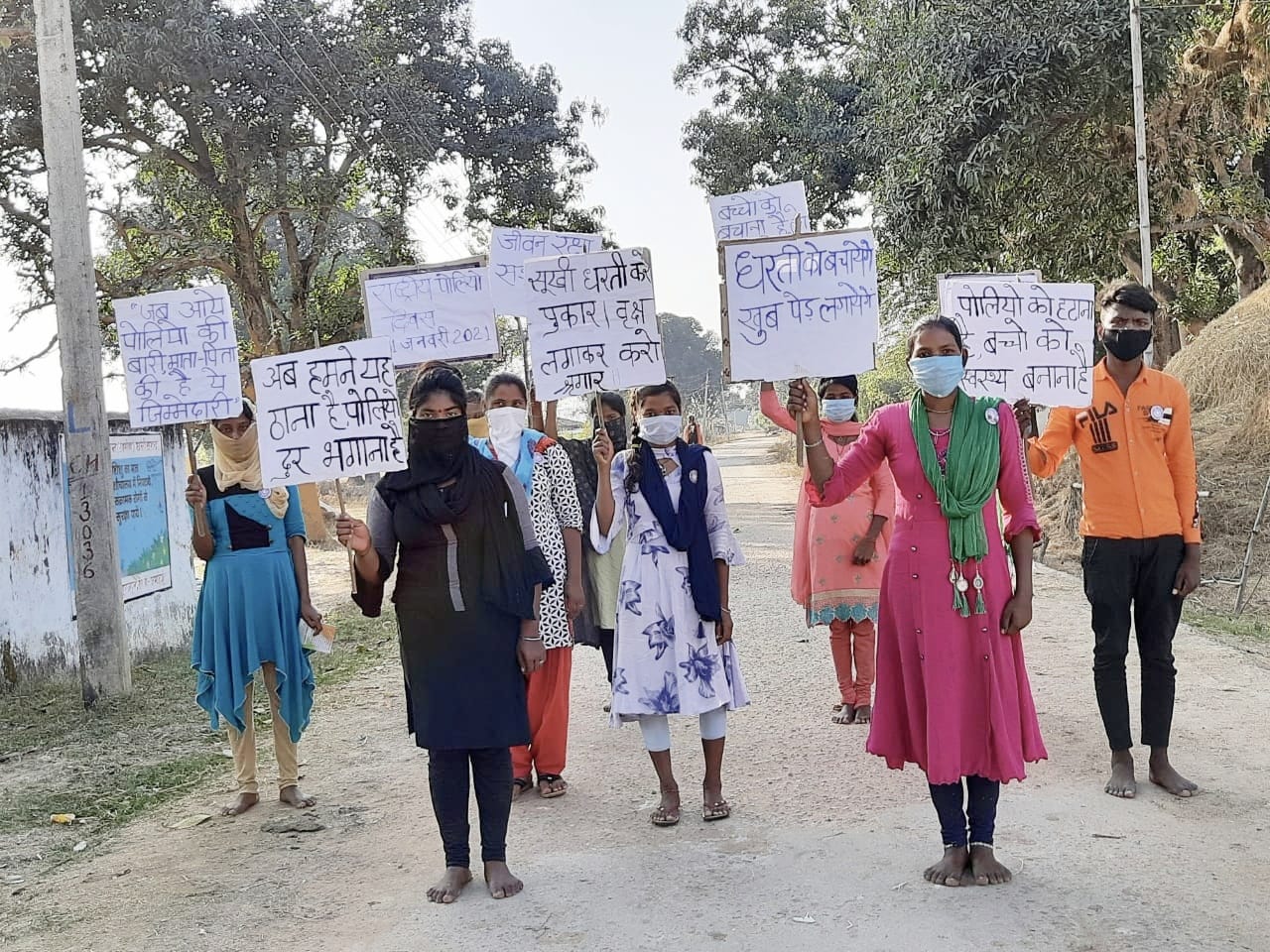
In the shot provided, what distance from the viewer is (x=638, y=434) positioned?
205 inches

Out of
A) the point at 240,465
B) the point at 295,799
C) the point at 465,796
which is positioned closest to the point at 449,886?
the point at 465,796

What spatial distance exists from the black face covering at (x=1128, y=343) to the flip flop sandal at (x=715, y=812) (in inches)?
97.8

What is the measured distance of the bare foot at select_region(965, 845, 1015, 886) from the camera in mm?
4109

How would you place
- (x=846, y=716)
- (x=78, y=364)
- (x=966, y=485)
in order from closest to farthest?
(x=966, y=485) < (x=846, y=716) < (x=78, y=364)

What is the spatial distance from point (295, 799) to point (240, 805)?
239mm

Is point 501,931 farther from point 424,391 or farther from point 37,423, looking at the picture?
point 37,423

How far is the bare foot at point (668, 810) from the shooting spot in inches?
197

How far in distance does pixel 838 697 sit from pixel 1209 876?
10.8ft

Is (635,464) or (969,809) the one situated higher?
(635,464)

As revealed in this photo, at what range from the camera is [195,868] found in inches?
193

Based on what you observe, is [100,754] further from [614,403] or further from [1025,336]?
[1025,336]

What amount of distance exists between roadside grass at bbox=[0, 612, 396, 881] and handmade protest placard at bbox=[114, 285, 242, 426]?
193cm

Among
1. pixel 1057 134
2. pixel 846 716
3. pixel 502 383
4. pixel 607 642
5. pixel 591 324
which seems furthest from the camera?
pixel 1057 134

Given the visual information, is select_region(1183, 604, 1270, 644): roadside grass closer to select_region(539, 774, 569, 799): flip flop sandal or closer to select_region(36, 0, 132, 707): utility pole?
select_region(539, 774, 569, 799): flip flop sandal
